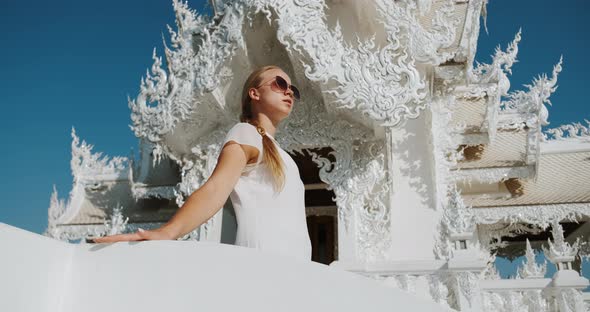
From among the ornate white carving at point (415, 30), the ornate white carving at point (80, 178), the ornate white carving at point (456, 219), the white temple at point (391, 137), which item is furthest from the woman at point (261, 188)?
the ornate white carving at point (80, 178)

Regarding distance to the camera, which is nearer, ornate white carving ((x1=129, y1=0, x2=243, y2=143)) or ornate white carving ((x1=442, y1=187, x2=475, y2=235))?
ornate white carving ((x1=442, y1=187, x2=475, y2=235))

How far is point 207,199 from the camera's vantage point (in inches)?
45.5

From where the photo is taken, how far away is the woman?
47.9 inches

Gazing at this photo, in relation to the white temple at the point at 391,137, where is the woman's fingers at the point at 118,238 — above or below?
below

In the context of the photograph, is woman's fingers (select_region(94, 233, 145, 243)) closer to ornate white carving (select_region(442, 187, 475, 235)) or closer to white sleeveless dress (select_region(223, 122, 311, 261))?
white sleeveless dress (select_region(223, 122, 311, 261))

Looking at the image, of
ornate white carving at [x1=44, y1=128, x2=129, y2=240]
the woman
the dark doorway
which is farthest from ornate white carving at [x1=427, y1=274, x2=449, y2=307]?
ornate white carving at [x1=44, y1=128, x2=129, y2=240]

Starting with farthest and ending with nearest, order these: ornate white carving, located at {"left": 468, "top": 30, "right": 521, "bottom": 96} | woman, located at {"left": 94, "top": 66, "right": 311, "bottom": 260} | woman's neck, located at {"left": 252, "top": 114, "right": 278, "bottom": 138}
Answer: ornate white carving, located at {"left": 468, "top": 30, "right": 521, "bottom": 96} < woman's neck, located at {"left": 252, "top": 114, "right": 278, "bottom": 138} < woman, located at {"left": 94, "top": 66, "right": 311, "bottom": 260}

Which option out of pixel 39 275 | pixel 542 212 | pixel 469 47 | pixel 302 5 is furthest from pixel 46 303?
pixel 542 212

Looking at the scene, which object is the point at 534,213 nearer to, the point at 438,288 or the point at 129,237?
the point at 438,288

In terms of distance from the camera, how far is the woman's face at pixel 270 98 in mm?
1562

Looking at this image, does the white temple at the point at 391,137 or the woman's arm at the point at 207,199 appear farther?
the white temple at the point at 391,137

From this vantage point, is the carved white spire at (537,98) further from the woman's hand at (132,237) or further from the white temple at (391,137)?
the woman's hand at (132,237)

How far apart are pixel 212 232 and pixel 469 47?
11.1ft

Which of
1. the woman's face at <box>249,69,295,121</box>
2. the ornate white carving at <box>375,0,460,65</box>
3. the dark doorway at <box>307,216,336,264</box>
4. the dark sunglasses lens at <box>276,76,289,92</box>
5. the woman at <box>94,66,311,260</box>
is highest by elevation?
the ornate white carving at <box>375,0,460,65</box>
